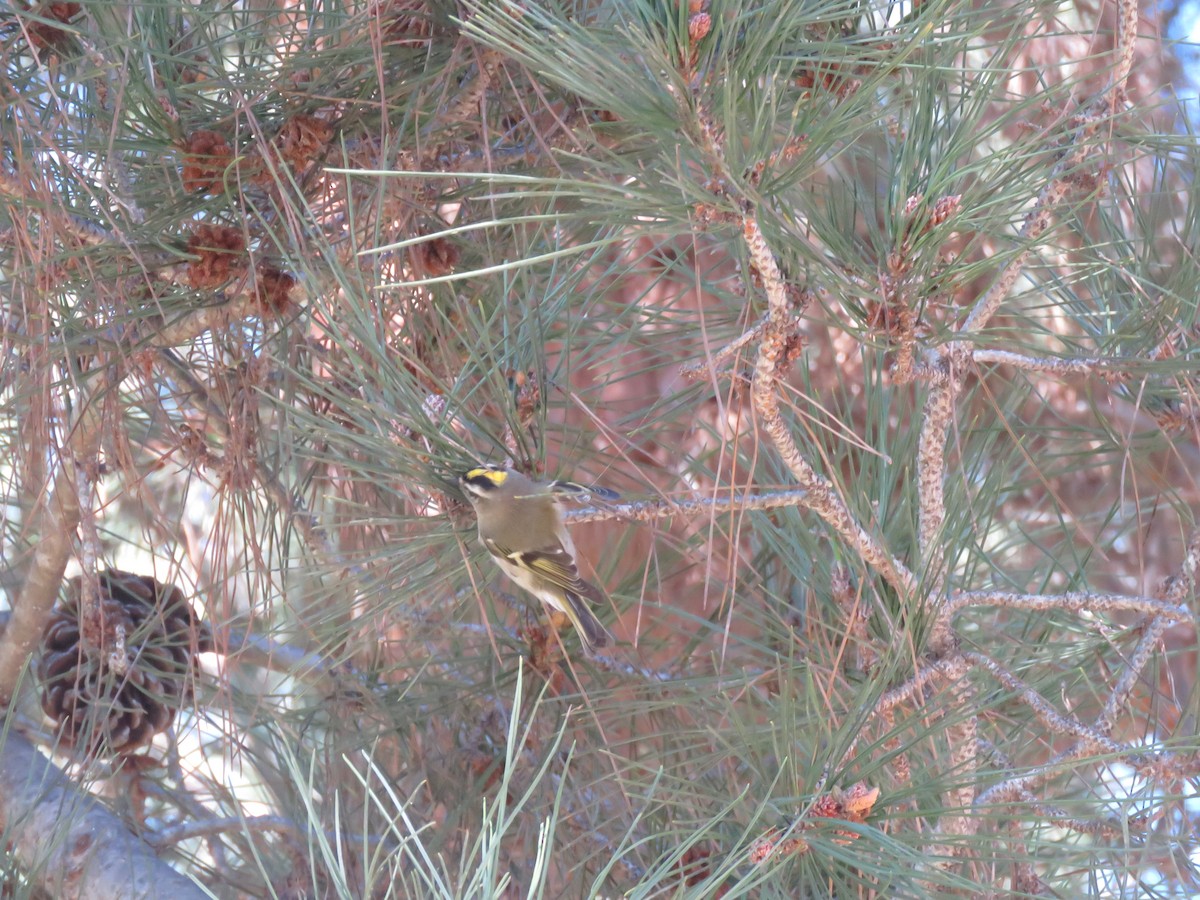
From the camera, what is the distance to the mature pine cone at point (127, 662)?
134 cm

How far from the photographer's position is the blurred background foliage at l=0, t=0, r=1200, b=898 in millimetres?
814

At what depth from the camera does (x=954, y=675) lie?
0.96 metres

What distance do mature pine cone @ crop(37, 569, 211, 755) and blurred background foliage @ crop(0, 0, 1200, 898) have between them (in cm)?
7

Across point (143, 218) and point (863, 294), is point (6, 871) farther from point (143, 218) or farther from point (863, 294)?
point (863, 294)

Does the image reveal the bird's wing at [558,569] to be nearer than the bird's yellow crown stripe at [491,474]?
No

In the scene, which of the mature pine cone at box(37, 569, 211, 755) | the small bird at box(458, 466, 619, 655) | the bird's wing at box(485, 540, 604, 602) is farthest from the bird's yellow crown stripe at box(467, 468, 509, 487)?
the mature pine cone at box(37, 569, 211, 755)

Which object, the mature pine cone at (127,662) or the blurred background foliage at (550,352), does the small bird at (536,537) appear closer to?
the blurred background foliage at (550,352)

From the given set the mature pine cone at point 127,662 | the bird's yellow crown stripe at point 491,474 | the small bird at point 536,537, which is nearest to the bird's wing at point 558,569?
the small bird at point 536,537

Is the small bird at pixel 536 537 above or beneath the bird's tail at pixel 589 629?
above

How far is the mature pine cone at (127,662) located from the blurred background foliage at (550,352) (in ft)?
0.21

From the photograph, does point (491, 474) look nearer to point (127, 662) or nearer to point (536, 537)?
point (536, 537)

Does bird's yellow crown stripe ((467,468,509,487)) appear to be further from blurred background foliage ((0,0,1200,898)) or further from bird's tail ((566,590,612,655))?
bird's tail ((566,590,612,655))

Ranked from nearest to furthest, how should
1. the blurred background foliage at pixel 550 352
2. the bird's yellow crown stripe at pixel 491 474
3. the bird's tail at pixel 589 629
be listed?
the blurred background foliage at pixel 550 352 → the bird's yellow crown stripe at pixel 491 474 → the bird's tail at pixel 589 629

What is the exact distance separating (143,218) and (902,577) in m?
0.78
